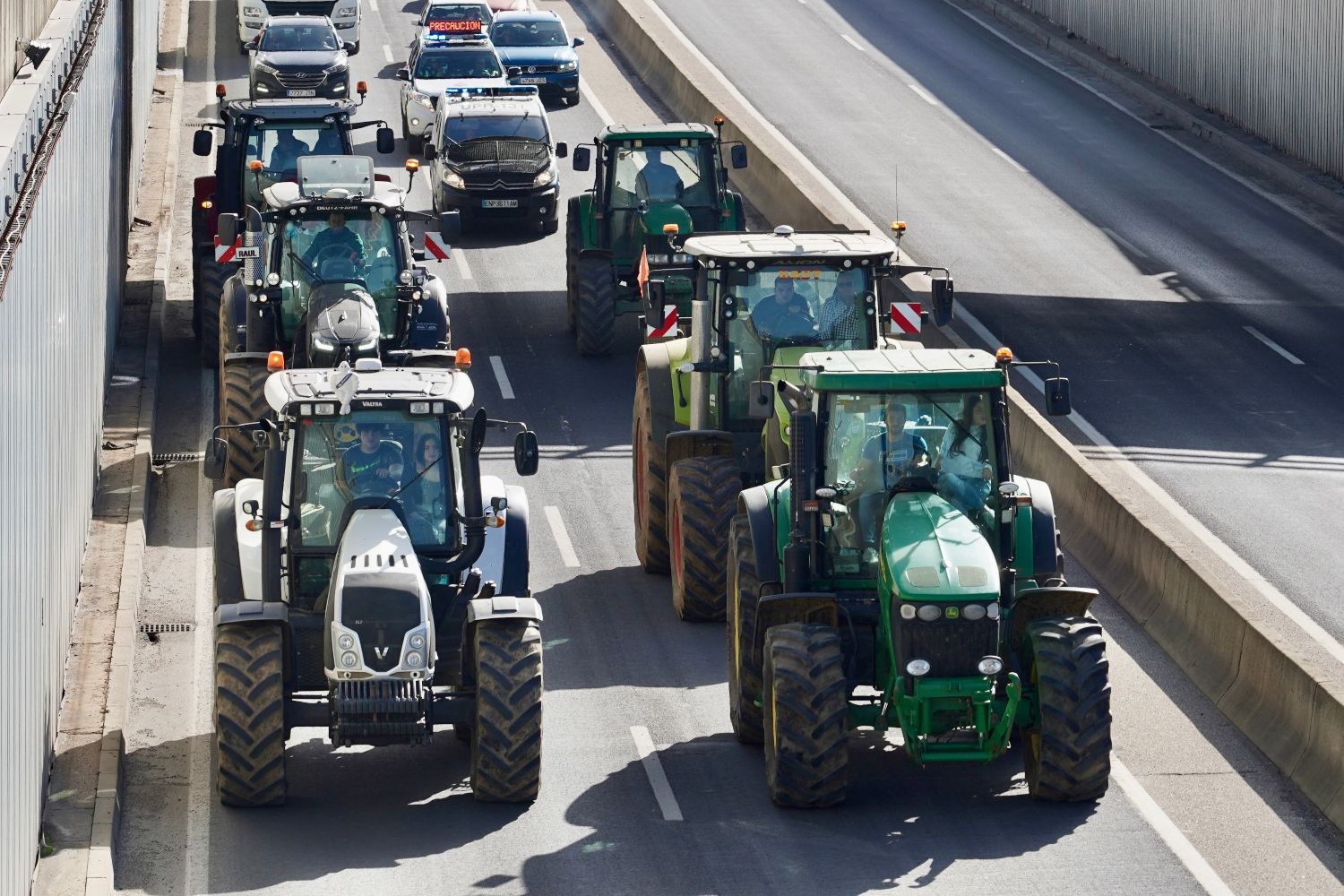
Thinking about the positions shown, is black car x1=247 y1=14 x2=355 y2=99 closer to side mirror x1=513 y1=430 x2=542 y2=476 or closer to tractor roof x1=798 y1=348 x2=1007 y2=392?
side mirror x1=513 y1=430 x2=542 y2=476

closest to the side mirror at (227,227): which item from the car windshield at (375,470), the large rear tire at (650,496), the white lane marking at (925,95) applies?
the large rear tire at (650,496)

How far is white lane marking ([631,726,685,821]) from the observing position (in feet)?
49.5

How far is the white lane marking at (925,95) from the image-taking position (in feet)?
146

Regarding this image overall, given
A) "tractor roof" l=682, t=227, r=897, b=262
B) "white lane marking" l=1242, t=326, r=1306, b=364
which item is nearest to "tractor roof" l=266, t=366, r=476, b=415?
"tractor roof" l=682, t=227, r=897, b=262

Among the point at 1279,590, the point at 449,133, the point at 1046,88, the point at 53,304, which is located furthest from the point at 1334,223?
the point at 53,304

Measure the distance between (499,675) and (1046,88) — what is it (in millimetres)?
34157

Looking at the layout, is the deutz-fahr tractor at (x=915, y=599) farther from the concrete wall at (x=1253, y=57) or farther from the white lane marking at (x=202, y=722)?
the concrete wall at (x=1253, y=57)

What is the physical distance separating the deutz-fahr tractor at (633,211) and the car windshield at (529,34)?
1704cm

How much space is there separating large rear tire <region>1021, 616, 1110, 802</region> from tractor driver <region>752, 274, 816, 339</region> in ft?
17.9

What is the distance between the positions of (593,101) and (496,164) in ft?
34.0

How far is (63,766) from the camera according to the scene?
1511cm

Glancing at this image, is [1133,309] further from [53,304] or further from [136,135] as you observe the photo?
[53,304]

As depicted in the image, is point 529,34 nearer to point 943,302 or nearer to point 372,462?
point 943,302

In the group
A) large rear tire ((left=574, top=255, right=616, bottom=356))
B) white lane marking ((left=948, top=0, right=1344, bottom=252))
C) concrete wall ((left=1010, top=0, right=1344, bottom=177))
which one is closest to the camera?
large rear tire ((left=574, top=255, right=616, bottom=356))
